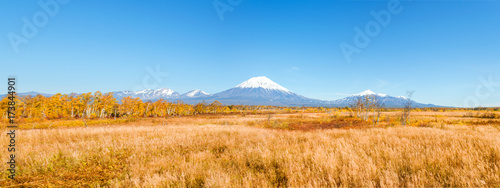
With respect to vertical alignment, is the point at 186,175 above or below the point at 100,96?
below

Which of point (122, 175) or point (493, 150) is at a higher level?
point (493, 150)

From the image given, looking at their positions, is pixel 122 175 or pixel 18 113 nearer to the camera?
pixel 122 175

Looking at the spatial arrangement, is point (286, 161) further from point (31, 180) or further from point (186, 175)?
point (31, 180)

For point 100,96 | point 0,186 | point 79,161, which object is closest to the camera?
point 0,186

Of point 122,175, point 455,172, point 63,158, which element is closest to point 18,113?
point 63,158

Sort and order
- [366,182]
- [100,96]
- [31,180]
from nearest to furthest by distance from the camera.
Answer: [366,182], [31,180], [100,96]

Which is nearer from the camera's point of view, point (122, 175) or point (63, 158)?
point (122, 175)

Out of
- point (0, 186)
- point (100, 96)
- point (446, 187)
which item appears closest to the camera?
point (446, 187)

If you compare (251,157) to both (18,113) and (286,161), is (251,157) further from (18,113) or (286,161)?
(18,113)

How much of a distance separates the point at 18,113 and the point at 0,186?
6334 centimetres

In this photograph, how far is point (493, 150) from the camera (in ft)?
14.0

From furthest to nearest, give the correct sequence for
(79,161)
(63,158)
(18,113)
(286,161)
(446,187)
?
(18,113)
(63,158)
(79,161)
(286,161)
(446,187)

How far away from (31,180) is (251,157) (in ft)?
15.6

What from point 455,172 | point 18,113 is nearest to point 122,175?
point 455,172
